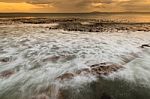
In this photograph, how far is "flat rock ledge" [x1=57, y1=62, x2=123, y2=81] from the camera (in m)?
11.5

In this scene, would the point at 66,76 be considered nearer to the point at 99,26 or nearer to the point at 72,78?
the point at 72,78

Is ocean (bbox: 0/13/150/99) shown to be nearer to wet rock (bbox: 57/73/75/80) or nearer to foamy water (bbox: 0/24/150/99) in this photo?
foamy water (bbox: 0/24/150/99)

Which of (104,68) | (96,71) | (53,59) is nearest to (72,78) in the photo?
(96,71)

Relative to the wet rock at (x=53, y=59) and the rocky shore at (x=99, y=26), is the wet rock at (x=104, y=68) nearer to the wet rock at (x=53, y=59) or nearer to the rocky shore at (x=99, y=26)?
the wet rock at (x=53, y=59)

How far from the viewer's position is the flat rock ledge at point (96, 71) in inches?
453

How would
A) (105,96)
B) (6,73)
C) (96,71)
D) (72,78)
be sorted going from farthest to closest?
(6,73)
(96,71)
(72,78)
(105,96)

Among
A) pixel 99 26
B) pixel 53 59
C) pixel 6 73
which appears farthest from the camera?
pixel 99 26

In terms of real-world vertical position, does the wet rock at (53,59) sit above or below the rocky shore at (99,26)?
above

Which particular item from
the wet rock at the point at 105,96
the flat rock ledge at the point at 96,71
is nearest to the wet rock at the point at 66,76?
the flat rock ledge at the point at 96,71

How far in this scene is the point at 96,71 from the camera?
12.0m

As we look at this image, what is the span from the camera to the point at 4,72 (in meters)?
12.4

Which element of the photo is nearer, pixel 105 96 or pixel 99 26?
pixel 105 96

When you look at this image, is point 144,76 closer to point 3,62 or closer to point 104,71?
point 104,71

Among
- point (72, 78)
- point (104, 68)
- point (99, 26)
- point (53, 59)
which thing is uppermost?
point (104, 68)
